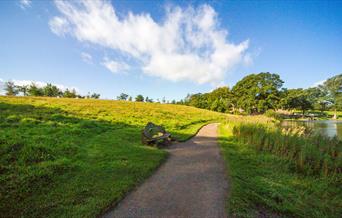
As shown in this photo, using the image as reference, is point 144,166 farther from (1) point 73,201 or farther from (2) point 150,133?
(2) point 150,133

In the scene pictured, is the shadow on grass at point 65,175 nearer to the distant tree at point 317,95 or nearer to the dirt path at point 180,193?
the dirt path at point 180,193

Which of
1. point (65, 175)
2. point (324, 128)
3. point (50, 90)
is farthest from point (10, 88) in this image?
point (324, 128)

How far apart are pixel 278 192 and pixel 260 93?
162ft

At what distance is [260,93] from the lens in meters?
45.6

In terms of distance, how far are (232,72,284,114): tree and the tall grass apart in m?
41.6

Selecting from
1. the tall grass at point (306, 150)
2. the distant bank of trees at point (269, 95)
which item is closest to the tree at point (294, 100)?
the distant bank of trees at point (269, 95)

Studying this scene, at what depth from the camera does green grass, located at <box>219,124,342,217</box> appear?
332cm

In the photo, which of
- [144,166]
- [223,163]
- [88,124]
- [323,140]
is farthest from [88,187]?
[323,140]

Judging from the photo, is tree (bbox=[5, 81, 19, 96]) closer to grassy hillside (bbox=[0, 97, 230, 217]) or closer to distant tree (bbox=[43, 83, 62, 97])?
distant tree (bbox=[43, 83, 62, 97])

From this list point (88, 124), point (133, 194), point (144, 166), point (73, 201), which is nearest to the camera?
point (73, 201)

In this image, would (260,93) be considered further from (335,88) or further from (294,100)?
(335,88)

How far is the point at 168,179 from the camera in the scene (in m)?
4.63

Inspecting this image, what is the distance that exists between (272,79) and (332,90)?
26.1 meters

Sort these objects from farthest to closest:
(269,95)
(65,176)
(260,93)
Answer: (260,93) < (269,95) < (65,176)
